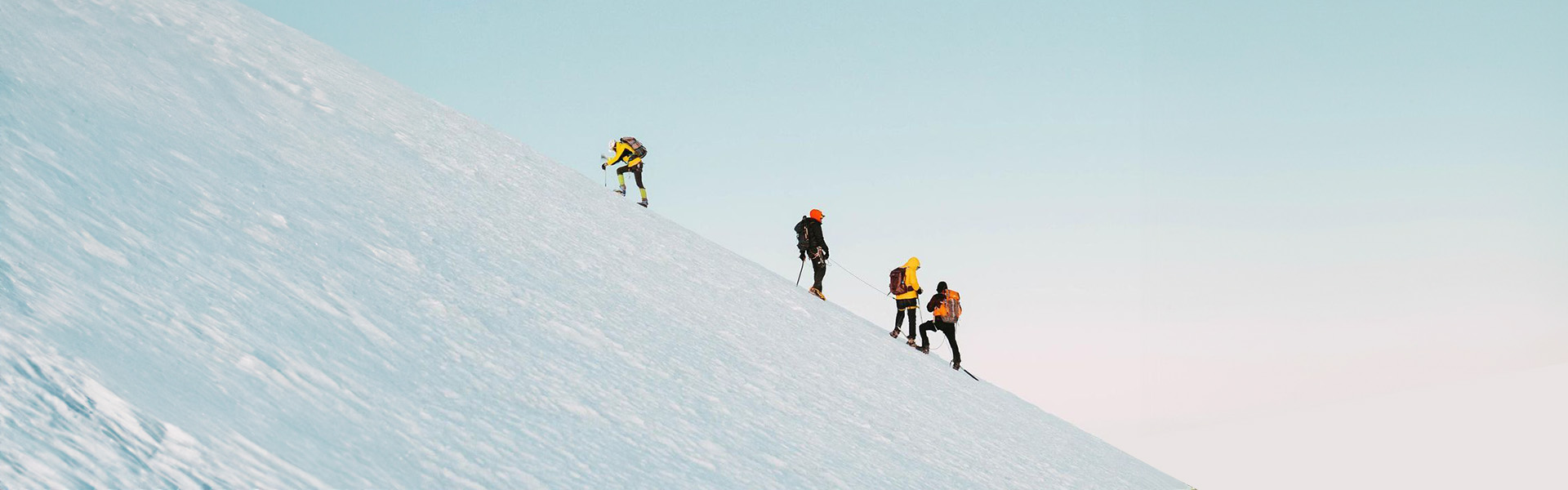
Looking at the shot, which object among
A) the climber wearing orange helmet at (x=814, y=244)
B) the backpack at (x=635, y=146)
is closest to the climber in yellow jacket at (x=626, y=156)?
the backpack at (x=635, y=146)

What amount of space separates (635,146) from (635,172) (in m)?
0.45

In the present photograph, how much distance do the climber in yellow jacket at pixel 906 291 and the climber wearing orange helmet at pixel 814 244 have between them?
1.40 meters

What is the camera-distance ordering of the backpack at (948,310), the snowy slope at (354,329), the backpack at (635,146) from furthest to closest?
the backpack at (635,146) < the backpack at (948,310) < the snowy slope at (354,329)

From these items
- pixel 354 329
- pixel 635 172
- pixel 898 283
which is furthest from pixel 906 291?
pixel 354 329

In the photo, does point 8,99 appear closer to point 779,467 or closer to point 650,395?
point 650,395

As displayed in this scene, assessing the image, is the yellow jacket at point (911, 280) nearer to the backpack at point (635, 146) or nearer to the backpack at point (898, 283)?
the backpack at point (898, 283)

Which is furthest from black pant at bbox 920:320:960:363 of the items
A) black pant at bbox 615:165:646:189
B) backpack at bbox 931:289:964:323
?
black pant at bbox 615:165:646:189

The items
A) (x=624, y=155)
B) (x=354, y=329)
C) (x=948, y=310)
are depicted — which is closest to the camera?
(x=354, y=329)

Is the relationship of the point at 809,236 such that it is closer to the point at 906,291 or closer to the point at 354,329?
the point at 906,291

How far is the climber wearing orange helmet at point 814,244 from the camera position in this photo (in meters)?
14.1

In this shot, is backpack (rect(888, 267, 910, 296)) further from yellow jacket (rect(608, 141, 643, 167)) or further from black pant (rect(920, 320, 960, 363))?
yellow jacket (rect(608, 141, 643, 167))

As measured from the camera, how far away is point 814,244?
46.1 ft

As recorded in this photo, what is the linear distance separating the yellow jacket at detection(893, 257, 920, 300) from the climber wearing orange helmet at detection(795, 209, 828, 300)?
5.01 ft

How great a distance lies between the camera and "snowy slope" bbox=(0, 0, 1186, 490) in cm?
305
